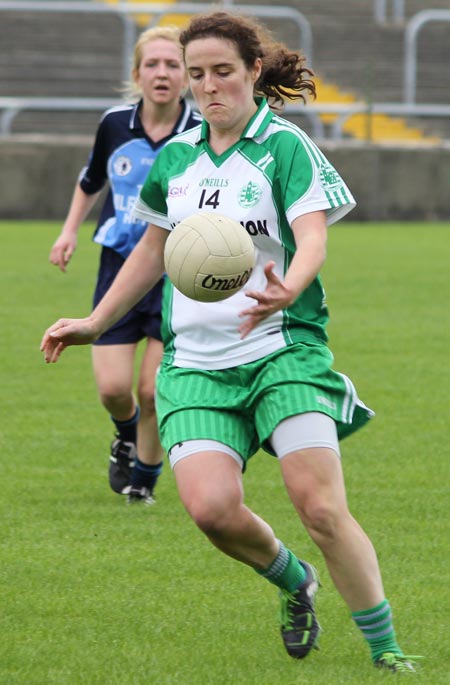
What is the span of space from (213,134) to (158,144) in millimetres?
2235

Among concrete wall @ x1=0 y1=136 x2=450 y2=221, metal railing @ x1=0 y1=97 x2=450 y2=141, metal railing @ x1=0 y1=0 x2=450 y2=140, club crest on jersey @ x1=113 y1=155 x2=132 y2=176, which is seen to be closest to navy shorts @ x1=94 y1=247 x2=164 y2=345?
club crest on jersey @ x1=113 y1=155 x2=132 y2=176

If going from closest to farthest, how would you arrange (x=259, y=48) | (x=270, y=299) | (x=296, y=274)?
(x=270, y=299)
(x=296, y=274)
(x=259, y=48)

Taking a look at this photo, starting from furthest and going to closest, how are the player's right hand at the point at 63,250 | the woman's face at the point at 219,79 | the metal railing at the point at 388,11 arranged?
the metal railing at the point at 388,11 < the player's right hand at the point at 63,250 < the woman's face at the point at 219,79

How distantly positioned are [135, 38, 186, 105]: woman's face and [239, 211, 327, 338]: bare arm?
2491 mm

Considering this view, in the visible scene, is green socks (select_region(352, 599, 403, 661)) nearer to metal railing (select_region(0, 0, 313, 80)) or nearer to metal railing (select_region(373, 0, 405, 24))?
metal railing (select_region(0, 0, 313, 80))

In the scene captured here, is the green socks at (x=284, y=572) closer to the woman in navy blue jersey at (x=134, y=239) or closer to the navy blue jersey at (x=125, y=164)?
the woman in navy blue jersey at (x=134, y=239)

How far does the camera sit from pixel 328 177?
4.57 metres

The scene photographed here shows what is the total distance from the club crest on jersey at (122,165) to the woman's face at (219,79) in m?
2.36

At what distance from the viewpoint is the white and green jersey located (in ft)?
14.9

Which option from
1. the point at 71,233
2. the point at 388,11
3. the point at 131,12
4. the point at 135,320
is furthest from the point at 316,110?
the point at 135,320

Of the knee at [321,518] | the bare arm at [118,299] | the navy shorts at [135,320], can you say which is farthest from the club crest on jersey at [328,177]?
the navy shorts at [135,320]

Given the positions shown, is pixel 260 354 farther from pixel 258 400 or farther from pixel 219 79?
pixel 219 79

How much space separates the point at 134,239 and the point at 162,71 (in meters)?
0.78

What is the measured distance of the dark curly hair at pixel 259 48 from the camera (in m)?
4.57
